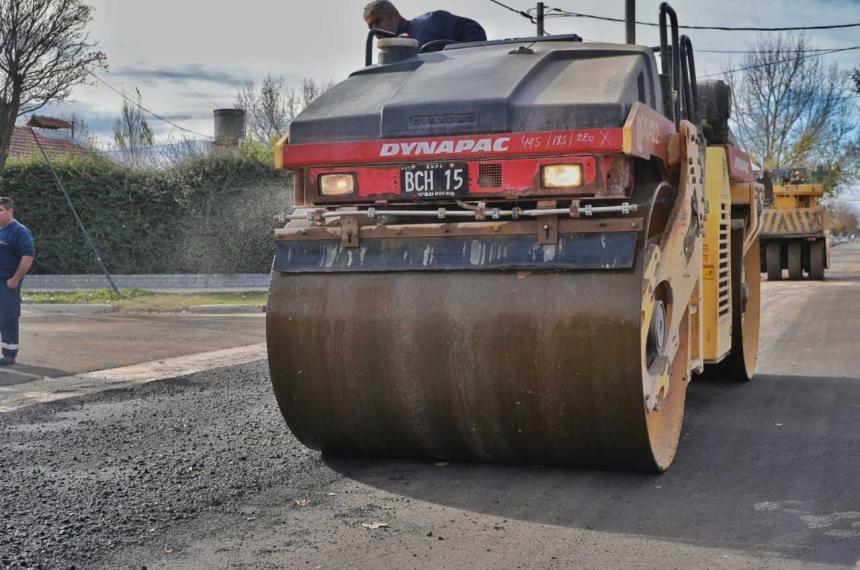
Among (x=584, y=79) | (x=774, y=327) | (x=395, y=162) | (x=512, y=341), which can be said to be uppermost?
(x=584, y=79)

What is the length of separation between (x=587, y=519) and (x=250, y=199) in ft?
61.0

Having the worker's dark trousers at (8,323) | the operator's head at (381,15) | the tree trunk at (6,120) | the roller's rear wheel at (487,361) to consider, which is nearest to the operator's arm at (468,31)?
the operator's head at (381,15)

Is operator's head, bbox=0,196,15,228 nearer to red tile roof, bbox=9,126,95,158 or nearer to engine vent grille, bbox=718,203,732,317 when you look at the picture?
engine vent grille, bbox=718,203,732,317

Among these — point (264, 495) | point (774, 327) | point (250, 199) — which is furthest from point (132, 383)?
point (250, 199)

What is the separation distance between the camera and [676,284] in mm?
5031

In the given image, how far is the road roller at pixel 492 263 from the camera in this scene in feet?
14.5

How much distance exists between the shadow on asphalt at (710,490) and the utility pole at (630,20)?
90.5 inches

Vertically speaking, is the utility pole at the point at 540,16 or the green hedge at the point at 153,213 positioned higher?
the utility pole at the point at 540,16

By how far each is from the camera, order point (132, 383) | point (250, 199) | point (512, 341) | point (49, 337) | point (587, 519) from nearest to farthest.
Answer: point (587, 519), point (512, 341), point (132, 383), point (49, 337), point (250, 199)

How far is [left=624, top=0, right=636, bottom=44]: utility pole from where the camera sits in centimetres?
601

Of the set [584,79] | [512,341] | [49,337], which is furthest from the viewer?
[49,337]

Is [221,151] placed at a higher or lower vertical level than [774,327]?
higher

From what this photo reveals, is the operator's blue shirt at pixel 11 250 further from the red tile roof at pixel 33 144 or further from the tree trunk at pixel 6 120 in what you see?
the red tile roof at pixel 33 144

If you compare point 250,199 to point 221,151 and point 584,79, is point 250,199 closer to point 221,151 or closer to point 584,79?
point 221,151
